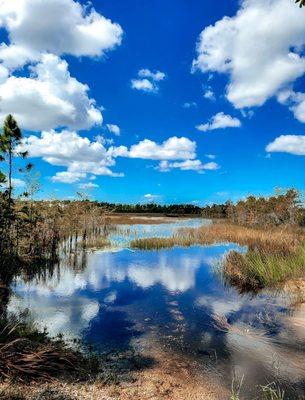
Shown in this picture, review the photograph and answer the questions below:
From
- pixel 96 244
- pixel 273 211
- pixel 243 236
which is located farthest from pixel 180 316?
pixel 273 211

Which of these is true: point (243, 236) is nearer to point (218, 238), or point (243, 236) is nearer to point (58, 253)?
point (218, 238)

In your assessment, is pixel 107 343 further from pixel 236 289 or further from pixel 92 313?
pixel 236 289

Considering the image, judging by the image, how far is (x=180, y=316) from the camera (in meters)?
14.7

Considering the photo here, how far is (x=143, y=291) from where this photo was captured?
1886 centimetres

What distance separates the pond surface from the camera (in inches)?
406

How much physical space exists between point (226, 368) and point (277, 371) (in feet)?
4.29

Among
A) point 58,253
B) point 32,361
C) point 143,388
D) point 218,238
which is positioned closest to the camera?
point 32,361

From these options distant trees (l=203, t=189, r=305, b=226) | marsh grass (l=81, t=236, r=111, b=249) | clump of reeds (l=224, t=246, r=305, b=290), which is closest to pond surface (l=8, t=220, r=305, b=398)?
clump of reeds (l=224, t=246, r=305, b=290)

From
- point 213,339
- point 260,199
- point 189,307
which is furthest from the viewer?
point 260,199

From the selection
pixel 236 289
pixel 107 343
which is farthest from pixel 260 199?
pixel 107 343

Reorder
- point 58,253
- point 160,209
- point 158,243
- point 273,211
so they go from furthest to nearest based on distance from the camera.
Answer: point 160,209, point 273,211, point 158,243, point 58,253

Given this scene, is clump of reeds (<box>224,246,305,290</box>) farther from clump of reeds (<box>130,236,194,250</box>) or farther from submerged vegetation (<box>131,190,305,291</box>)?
clump of reeds (<box>130,236,194,250</box>)

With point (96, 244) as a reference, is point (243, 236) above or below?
above

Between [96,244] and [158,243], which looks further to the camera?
[96,244]
